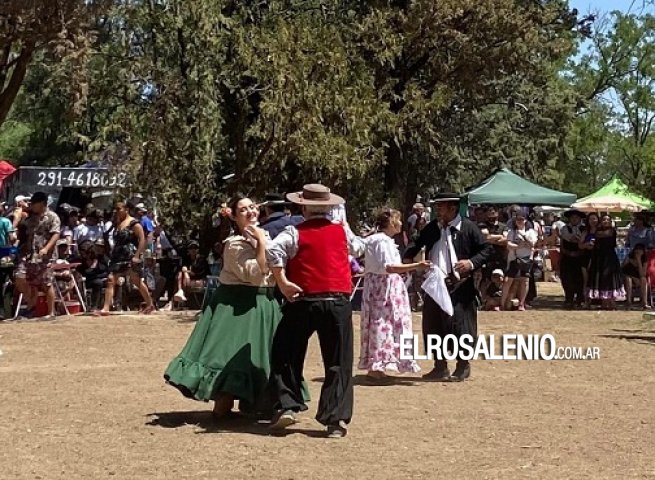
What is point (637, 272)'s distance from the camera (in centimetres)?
2020

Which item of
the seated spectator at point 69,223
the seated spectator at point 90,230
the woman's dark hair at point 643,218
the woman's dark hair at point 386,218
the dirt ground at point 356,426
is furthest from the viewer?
the woman's dark hair at point 643,218

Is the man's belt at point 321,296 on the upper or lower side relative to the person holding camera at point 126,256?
lower

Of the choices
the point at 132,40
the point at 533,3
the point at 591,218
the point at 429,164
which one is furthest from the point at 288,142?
the point at 429,164

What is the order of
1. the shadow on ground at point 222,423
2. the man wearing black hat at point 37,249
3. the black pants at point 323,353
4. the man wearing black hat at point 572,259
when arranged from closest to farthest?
the black pants at point 323,353
the shadow on ground at point 222,423
the man wearing black hat at point 37,249
the man wearing black hat at point 572,259

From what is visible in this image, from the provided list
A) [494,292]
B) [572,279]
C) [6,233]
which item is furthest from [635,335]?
[6,233]

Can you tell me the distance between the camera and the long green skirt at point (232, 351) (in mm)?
8406

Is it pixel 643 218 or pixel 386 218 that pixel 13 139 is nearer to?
pixel 643 218

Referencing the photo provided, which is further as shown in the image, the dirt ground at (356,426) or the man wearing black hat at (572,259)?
the man wearing black hat at (572,259)

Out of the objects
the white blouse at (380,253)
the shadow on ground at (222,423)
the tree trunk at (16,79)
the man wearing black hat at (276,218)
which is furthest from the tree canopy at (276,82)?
the shadow on ground at (222,423)

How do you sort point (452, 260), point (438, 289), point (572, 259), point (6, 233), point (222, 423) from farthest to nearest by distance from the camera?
point (572, 259), point (6, 233), point (452, 260), point (438, 289), point (222, 423)

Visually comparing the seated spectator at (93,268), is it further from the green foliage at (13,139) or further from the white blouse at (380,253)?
the green foliage at (13,139)

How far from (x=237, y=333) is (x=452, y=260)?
10.4 ft

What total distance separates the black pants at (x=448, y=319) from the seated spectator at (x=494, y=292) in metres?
8.26

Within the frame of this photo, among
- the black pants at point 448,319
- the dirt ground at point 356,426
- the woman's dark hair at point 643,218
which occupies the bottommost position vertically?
the dirt ground at point 356,426
